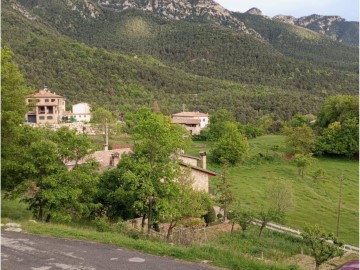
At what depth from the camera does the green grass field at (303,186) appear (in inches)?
1264

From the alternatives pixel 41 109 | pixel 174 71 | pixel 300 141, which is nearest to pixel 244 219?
pixel 300 141

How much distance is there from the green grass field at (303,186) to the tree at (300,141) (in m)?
1.75

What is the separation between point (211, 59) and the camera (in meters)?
177

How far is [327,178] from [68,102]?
64.2 m

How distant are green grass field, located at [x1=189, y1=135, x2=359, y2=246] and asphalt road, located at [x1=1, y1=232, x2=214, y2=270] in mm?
19945

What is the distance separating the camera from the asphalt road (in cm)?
1077

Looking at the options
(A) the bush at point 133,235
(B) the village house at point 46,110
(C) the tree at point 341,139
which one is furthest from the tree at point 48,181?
(B) the village house at point 46,110

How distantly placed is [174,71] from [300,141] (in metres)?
98.5

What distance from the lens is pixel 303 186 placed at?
4309cm

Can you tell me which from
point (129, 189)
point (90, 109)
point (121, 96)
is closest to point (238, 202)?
point (129, 189)

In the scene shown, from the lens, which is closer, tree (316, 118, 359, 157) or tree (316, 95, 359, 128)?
tree (316, 118, 359, 157)

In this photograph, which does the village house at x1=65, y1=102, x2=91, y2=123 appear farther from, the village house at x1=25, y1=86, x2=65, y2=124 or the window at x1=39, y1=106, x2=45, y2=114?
the window at x1=39, y1=106, x2=45, y2=114

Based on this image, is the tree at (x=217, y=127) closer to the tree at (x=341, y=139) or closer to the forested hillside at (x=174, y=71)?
the tree at (x=341, y=139)

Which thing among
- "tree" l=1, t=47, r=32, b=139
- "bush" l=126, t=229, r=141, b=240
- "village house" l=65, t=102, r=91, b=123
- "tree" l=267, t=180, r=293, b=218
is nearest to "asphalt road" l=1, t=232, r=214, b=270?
"bush" l=126, t=229, r=141, b=240
